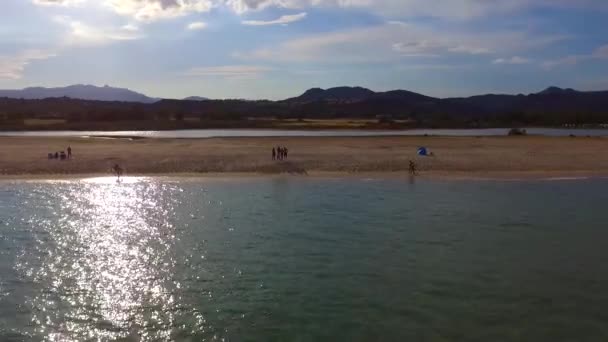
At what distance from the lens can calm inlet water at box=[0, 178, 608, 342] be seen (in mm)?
9914

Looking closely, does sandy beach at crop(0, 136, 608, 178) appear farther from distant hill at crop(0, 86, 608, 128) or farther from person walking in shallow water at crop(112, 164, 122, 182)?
distant hill at crop(0, 86, 608, 128)

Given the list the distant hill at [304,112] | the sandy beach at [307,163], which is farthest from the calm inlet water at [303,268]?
the distant hill at [304,112]

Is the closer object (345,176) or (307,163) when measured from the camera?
(345,176)

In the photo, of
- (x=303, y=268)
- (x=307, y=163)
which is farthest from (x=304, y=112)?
(x=303, y=268)

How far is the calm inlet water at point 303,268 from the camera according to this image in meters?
9.91

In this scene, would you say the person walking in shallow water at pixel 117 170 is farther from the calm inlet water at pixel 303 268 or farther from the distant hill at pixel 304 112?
the distant hill at pixel 304 112

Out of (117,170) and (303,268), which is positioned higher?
(117,170)

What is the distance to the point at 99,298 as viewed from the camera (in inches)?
444

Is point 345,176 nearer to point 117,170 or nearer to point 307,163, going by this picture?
point 307,163

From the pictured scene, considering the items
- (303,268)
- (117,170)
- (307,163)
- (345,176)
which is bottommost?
(303,268)

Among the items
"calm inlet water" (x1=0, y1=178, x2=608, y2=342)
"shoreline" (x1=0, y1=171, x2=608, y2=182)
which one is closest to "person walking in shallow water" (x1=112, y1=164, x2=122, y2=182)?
"shoreline" (x1=0, y1=171, x2=608, y2=182)

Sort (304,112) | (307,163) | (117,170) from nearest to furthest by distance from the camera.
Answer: (117,170) < (307,163) < (304,112)

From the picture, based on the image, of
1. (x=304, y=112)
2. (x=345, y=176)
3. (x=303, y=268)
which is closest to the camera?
(x=303, y=268)

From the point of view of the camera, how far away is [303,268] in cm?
1315
